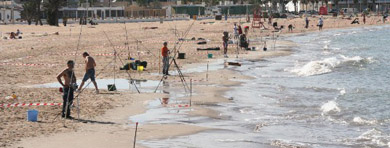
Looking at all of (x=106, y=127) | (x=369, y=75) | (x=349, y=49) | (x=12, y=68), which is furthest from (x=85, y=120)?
(x=349, y=49)

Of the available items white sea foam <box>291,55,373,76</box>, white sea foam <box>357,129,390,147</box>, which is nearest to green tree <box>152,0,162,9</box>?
white sea foam <box>291,55,373,76</box>

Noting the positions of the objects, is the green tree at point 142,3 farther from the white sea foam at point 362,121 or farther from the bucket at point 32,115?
the bucket at point 32,115

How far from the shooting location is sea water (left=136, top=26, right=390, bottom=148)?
577 inches

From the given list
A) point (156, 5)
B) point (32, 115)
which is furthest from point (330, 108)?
point (156, 5)

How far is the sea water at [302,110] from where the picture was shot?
14664 mm

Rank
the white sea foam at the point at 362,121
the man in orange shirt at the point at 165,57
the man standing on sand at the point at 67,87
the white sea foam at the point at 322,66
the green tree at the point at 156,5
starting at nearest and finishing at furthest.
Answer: the man standing on sand at the point at 67,87 < the white sea foam at the point at 362,121 < the man in orange shirt at the point at 165,57 < the white sea foam at the point at 322,66 < the green tree at the point at 156,5

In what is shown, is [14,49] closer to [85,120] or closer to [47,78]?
[47,78]

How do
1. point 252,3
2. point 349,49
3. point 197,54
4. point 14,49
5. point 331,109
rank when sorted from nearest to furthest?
1. point 331,109
2. point 197,54
3. point 14,49
4. point 349,49
5. point 252,3

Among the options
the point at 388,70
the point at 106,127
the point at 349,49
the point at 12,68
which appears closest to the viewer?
the point at 106,127

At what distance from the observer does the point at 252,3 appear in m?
167

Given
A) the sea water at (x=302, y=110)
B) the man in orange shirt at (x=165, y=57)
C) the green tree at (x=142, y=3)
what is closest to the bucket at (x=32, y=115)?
the sea water at (x=302, y=110)

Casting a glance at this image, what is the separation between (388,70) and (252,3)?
133 meters

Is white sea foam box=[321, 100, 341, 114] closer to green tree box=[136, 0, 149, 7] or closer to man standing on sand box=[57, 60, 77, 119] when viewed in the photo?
man standing on sand box=[57, 60, 77, 119]

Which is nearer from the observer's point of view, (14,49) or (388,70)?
(388,70)
